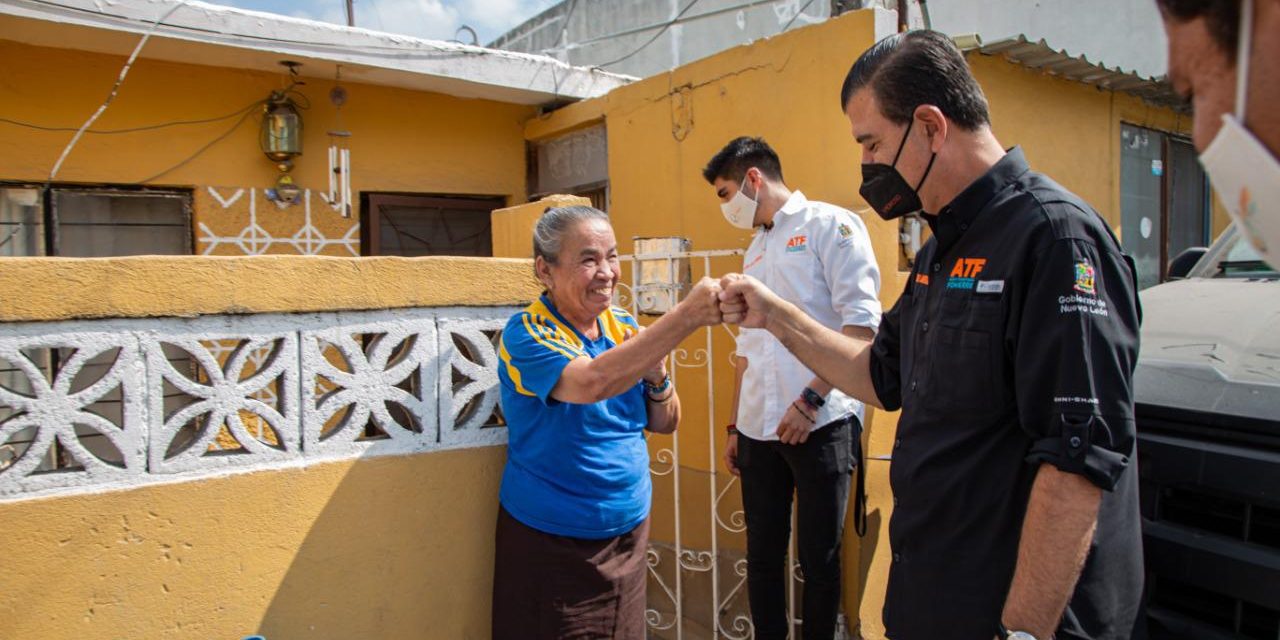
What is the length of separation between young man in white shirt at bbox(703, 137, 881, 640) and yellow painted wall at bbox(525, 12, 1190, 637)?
56 centimetres

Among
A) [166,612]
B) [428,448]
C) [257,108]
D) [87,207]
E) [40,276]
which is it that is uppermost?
[257,108]

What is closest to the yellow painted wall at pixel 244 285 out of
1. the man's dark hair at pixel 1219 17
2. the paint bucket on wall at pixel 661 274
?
the paint bucket on wall at pixel 661 274

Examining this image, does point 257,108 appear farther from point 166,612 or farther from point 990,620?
point 990,620

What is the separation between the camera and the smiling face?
2268 millimetres

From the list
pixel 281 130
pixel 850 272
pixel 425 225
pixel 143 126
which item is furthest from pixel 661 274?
pixel 143 126

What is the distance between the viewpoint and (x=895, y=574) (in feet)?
5.96

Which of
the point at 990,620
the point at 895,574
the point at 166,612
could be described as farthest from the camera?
the point at 166,612

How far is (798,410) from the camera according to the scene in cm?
290

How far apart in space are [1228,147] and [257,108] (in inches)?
241

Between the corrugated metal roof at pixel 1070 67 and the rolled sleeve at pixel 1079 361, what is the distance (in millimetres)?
3514

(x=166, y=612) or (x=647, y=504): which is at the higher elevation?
(x=647, y=504)

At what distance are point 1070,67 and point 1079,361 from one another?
4.84 metres

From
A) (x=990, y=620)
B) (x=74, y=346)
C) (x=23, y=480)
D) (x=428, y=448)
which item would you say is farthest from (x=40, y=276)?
(x=990, y=620)

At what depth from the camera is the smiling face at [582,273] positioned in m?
2.27
